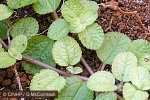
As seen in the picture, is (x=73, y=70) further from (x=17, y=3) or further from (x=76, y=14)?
(x=17, y=3)

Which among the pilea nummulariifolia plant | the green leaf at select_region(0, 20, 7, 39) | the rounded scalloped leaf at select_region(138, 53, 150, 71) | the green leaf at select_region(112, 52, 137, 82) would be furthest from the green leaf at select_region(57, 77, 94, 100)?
the green leaf at select_region(0, 20, 7, 39)

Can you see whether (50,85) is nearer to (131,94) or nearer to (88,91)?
(88,91)

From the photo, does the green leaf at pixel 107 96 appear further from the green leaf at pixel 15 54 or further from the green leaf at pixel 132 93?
the green leaf at pixel 15 54

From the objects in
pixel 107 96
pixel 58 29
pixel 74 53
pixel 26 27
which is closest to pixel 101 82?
pixel 107 96

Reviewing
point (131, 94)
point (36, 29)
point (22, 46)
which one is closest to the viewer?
point (131, 94)

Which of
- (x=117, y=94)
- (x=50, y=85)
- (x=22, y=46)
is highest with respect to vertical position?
(x=22, y=46)

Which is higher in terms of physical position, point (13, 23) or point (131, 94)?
point (13, 23)

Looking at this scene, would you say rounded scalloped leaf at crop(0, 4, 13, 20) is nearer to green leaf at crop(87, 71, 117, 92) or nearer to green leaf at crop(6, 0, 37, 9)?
green leaf at crop(6, 0, 37, 9)

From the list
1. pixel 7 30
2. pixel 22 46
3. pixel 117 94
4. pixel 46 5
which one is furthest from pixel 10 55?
pixel 117 94
